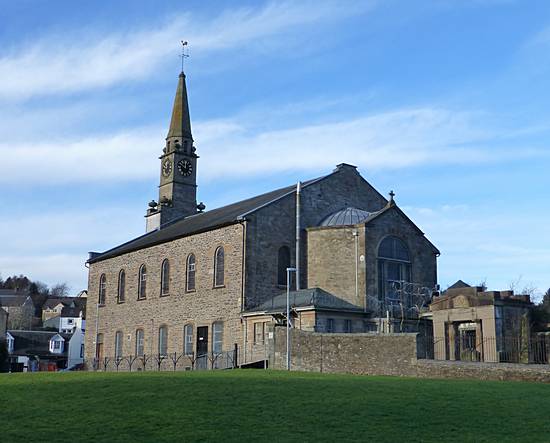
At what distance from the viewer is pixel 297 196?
136 ft

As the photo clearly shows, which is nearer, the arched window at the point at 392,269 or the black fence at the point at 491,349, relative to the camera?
the black fence at the point at 491,349

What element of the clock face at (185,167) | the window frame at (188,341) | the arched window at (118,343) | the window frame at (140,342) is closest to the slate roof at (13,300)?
the clock face at (185,167)

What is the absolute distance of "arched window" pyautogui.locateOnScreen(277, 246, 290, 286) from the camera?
40.2 meters

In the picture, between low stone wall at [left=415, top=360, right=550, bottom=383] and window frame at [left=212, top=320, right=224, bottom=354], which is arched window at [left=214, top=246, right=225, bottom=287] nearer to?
window frame at [left=212, top=320, right=224, bottom=354]

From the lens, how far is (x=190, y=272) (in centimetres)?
4378

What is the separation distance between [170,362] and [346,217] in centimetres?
1374

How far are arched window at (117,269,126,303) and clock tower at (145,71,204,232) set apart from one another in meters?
5.85

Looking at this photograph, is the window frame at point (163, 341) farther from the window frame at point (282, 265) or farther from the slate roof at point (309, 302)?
the window frame at point (282, 265)

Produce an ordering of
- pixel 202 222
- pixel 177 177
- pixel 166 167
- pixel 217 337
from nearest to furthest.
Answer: pixel 217 337 < pixel 202 222 < pixel 177 177 < pixel 166 167

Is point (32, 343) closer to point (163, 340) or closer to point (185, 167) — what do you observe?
point (185, 167)

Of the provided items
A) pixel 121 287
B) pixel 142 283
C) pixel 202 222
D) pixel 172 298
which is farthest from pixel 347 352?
pixel 121 287

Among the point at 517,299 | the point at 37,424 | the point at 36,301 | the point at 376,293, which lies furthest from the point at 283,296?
the point at 36,301

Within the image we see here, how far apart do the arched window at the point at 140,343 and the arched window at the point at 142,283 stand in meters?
2.34

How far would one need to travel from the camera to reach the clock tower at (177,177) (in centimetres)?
5672
